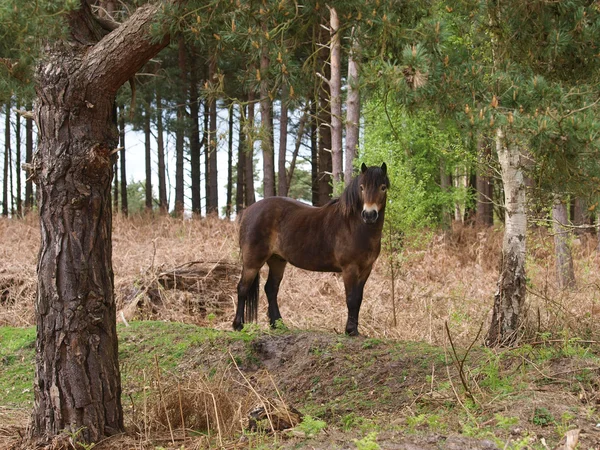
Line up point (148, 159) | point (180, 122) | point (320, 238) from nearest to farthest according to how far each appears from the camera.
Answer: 1. point (320, 238)
2. point (180, 122)
3. point (148, 159)

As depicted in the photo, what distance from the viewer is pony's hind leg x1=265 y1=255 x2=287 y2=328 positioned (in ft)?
28.0

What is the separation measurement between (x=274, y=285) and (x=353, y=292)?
4.88ft

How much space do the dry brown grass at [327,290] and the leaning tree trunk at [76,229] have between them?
338 centimetres

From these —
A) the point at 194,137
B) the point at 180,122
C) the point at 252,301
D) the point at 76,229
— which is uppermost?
the point at 180,122

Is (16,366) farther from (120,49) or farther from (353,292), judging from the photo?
(120,49)

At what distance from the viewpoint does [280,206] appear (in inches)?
332

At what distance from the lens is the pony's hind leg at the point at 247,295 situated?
8.40 metres

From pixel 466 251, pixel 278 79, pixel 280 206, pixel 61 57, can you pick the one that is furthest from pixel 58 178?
pixel 466 251

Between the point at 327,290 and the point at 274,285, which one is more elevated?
the point at 274,285

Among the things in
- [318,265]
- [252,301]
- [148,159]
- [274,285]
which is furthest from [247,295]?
[148,159]

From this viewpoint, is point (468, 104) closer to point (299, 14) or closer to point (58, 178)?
point (299, 14)

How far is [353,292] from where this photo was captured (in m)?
7.49

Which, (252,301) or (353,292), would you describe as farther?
(252,301)

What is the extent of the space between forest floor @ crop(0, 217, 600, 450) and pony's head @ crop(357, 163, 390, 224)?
4.69ft
